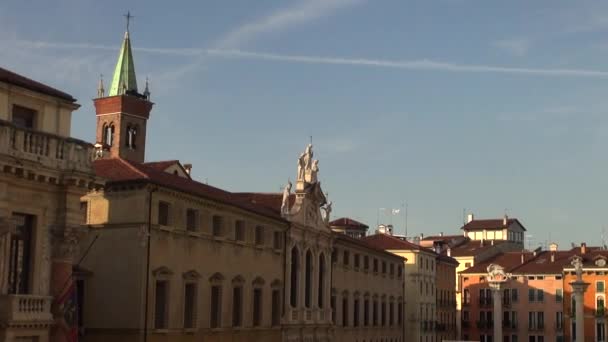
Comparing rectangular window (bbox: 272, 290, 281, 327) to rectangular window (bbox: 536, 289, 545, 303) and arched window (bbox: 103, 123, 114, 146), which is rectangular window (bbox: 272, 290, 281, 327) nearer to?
arched window (bbox: 103, 123, 114, 146)

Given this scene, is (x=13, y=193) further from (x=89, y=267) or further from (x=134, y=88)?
(x=134, y=88)

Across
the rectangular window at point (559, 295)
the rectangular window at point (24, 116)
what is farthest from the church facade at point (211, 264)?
the rectangular window at point (559, 295)

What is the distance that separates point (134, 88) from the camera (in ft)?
254

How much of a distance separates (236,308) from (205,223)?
517cm

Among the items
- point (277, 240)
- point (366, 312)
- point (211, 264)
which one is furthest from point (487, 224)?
point (211, 264)

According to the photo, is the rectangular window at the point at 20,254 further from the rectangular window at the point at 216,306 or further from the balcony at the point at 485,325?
the balcony at the point at 485,325

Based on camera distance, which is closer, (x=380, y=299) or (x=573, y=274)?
(x=380, y=299)

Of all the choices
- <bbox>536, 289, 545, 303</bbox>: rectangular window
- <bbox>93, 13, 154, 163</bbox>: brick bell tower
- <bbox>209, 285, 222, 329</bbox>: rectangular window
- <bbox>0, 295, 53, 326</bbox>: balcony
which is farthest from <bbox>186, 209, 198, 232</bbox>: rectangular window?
<bbox>536, 289, 545, 303</bbox>: rectangular window

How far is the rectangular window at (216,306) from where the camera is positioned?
4350cm

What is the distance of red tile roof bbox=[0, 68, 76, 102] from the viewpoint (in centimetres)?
2794

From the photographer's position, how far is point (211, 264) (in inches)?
1689

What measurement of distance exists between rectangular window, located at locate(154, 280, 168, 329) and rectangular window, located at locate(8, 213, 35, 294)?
1120 cm

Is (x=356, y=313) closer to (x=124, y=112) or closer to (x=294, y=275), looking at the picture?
(x=294, y=275)

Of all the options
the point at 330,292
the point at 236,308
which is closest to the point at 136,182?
the point at 236,308
